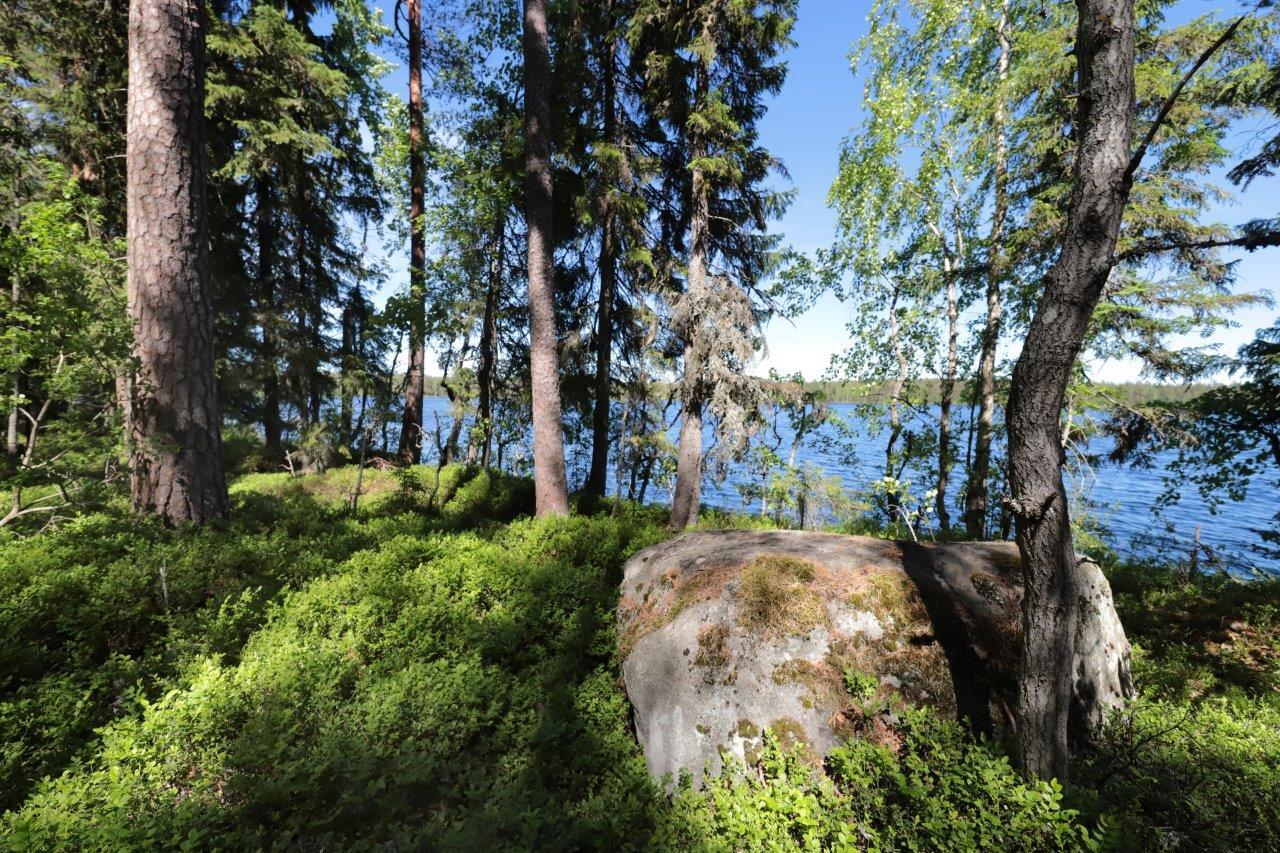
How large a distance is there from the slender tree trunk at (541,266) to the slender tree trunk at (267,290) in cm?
941

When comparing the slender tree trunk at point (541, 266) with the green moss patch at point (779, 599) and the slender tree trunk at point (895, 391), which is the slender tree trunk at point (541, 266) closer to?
the green moss patch at point (779, 599)

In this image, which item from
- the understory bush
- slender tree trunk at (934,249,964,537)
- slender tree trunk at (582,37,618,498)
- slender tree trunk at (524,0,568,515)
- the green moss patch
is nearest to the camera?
the understory bush

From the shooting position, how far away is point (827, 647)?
151 inches

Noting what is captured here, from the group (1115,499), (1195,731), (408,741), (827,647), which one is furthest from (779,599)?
(1115,499)

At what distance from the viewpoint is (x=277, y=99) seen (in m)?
10.6

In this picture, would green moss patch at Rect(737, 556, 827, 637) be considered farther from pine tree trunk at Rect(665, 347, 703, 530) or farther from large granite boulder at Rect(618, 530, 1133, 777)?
pine tree trunk at Rect(665, 347, 703, 530)

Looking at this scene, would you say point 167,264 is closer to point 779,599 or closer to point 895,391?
point 779,599

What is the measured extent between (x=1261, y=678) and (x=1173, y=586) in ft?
7.39

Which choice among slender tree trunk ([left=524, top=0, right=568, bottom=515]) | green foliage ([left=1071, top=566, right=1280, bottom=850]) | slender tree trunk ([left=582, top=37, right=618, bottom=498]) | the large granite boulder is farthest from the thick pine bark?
green foliage ([left=1071, top=566, right=1280, bottom=850])

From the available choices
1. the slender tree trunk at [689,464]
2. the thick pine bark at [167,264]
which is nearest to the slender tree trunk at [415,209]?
the thick pine bark at [167,264]

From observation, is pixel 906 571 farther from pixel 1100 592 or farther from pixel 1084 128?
pixel 1084 128

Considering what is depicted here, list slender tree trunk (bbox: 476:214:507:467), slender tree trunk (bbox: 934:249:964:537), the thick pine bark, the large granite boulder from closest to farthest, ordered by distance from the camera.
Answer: the large granite boulder, the thick pine bark, slender tree trunk (bbox: 934:249:964:537), slender tree trunk (bbox: 476:214:507:467)

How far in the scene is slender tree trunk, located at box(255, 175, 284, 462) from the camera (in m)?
12.4

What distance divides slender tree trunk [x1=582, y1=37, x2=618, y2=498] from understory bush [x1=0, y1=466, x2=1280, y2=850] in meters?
6.26
